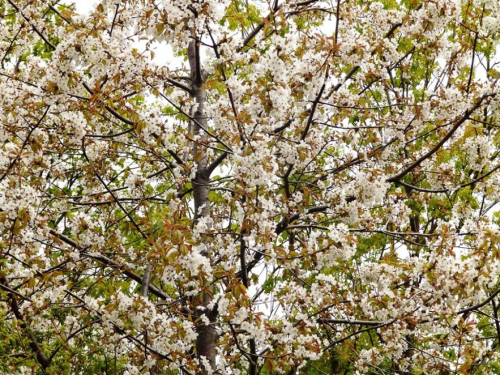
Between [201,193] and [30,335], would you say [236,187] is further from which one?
[30,335]

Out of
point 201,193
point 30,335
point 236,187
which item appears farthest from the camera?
point 30,335

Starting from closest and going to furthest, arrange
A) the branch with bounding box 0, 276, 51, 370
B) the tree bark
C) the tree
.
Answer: the tree < the tree bark < the branch with bounding box 0, 276, 51, 370

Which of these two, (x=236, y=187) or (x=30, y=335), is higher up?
(x=236, y=187)

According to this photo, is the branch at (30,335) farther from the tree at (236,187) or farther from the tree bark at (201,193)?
the tree bark at (201,193)

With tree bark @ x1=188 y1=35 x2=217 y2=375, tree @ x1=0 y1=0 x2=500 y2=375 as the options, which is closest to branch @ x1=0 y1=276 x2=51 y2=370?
tree @ x1=0 y1=0 x2=500 y2=375

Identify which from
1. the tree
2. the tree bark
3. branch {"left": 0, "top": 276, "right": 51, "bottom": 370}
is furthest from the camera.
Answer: branch {"left": 0, "top": 276, "right": 51, "bottom": 370}

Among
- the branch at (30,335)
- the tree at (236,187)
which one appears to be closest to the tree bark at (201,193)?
the tree at (236,187)

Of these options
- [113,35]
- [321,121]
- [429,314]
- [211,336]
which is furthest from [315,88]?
[211,336]

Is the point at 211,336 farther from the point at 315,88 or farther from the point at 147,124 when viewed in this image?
the point at 315,88

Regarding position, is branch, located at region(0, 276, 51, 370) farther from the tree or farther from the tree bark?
the tree bark

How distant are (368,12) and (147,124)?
139 inches

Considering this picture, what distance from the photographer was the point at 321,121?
20.2 ft

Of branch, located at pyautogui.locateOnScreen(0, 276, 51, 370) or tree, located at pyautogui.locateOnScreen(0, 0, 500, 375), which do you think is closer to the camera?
tree, located at pyautogui.locateOnScreen(0, 0, 500, 375)

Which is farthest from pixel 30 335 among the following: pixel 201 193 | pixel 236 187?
pixel 236 187
